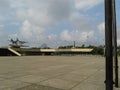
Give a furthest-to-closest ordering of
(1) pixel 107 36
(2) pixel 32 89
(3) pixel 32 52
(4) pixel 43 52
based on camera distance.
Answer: (4) pixel 43 52 → (3) pixel 32 52 → (2) pixel 32 89 → (1) pixel 107 36

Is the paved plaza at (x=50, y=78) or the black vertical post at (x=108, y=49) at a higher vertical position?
the black vertical post at (x=108, y=49)

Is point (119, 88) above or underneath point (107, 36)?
underneath

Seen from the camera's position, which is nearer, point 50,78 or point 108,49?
point 108,49

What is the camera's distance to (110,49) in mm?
4551

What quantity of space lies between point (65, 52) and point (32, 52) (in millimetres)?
20819

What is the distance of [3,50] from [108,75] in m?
99.3

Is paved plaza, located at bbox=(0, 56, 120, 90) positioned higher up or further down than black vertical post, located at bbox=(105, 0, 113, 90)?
further down

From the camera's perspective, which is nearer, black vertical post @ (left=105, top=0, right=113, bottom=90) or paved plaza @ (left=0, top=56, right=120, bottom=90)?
black vertical post @ (left=105, top=0, right=113, bottom=90)

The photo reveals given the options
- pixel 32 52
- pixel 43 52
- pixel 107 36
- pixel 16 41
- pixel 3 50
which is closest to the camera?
pixel 107 36

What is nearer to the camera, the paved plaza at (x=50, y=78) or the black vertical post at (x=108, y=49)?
the black vertical post at (x=108, y=49)

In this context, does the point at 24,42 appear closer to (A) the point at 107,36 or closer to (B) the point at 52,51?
(B) the point at 52,51

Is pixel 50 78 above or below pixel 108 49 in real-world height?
below

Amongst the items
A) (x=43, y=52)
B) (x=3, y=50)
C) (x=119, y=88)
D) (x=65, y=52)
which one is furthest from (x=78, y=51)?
(x=119, y=88)

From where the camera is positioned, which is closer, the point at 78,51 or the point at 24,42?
the point at 78,51
